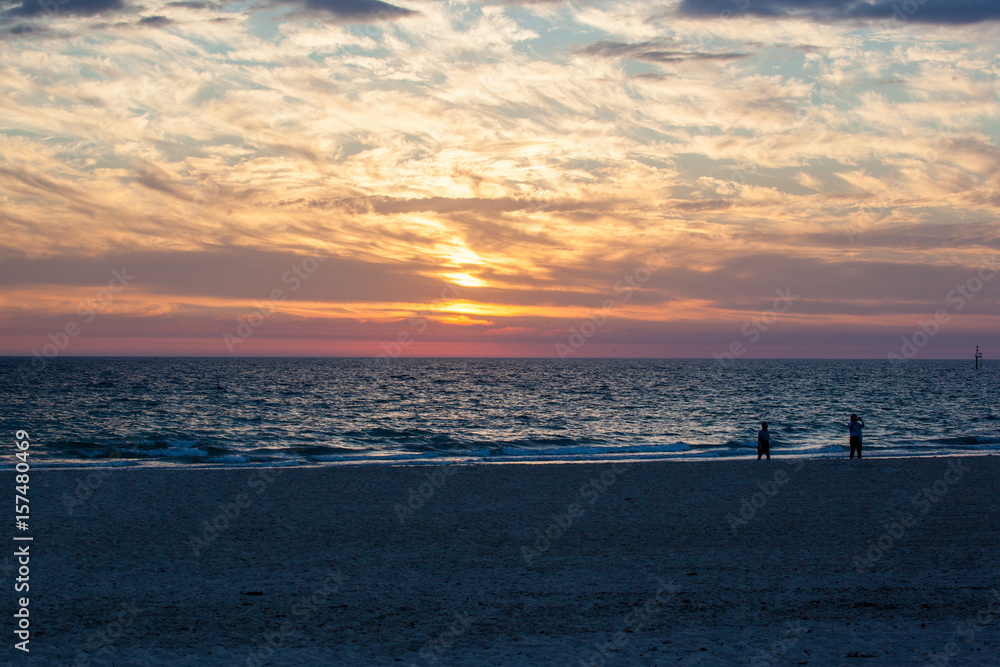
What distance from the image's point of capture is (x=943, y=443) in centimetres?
3766

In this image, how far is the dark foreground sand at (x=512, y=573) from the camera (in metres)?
9.12

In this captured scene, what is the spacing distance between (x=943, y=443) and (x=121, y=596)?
4033 cm

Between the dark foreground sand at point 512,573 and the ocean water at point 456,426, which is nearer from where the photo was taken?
the dark foreground sand at point 512,573

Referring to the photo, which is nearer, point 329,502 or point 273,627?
point 273,627

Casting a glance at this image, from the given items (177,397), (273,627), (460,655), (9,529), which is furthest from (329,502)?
(177,397)

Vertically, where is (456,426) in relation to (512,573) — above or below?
below

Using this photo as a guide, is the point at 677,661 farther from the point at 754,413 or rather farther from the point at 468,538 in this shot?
the point at 754,413

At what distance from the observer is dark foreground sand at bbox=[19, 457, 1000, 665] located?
912cm

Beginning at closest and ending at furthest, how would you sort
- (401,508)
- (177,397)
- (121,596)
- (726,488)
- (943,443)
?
(121,596)
(401,508)
(726,488)
(943,443)
(177,397)

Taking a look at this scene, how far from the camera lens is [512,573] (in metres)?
12.2

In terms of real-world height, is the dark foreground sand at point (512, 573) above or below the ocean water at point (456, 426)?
above

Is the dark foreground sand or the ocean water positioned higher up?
the dark foreground sand

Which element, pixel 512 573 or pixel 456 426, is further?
pixel 456 426

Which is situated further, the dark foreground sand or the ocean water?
the ocean water
